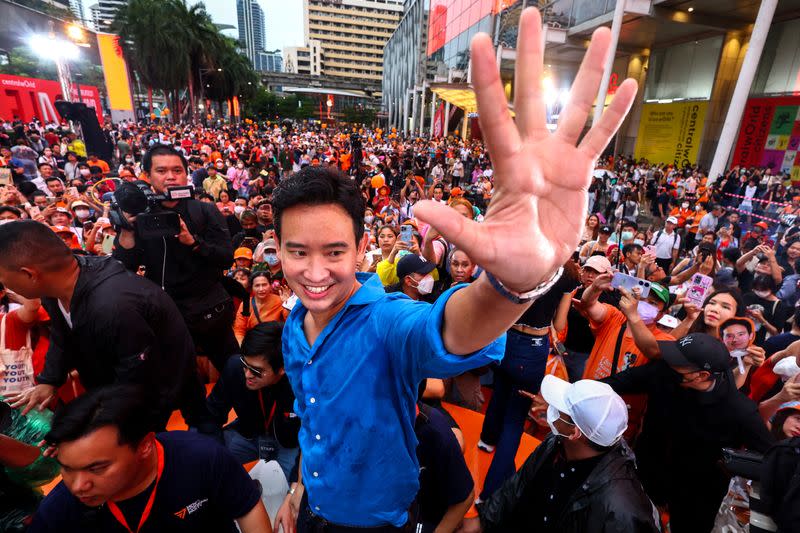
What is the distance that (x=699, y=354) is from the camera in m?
2.38

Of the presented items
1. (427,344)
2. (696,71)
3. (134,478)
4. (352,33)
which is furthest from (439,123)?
(352,33)

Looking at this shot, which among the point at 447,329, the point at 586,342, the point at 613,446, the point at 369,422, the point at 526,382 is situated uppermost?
the point at 447,329

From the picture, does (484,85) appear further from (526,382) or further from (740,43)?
(740,43)

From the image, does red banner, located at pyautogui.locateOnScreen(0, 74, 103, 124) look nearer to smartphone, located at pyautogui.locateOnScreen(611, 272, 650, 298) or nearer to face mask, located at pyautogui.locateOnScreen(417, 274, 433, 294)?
Result: face mask, located at pyautogui.locateOnScreen(417, 274, 433, 294)

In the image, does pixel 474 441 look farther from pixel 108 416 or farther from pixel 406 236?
pixel 108 416

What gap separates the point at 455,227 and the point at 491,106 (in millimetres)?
290

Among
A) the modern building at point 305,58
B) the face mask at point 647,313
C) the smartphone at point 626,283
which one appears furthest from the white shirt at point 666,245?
the modern building at point 305,58

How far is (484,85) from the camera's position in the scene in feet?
2.78

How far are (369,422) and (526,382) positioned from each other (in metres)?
2.31

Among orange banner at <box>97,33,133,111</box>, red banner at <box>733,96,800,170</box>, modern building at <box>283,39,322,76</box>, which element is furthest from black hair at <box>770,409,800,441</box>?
modern building at <box>283,39,322,76</box>

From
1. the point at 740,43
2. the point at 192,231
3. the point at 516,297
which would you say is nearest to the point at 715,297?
the point at 516,297

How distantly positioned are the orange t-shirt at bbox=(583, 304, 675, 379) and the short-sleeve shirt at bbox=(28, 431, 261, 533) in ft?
9.44

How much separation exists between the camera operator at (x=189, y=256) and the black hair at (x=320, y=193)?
2020mm

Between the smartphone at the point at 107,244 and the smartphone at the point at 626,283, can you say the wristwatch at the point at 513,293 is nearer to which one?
the smartphone at the point at 626,283
